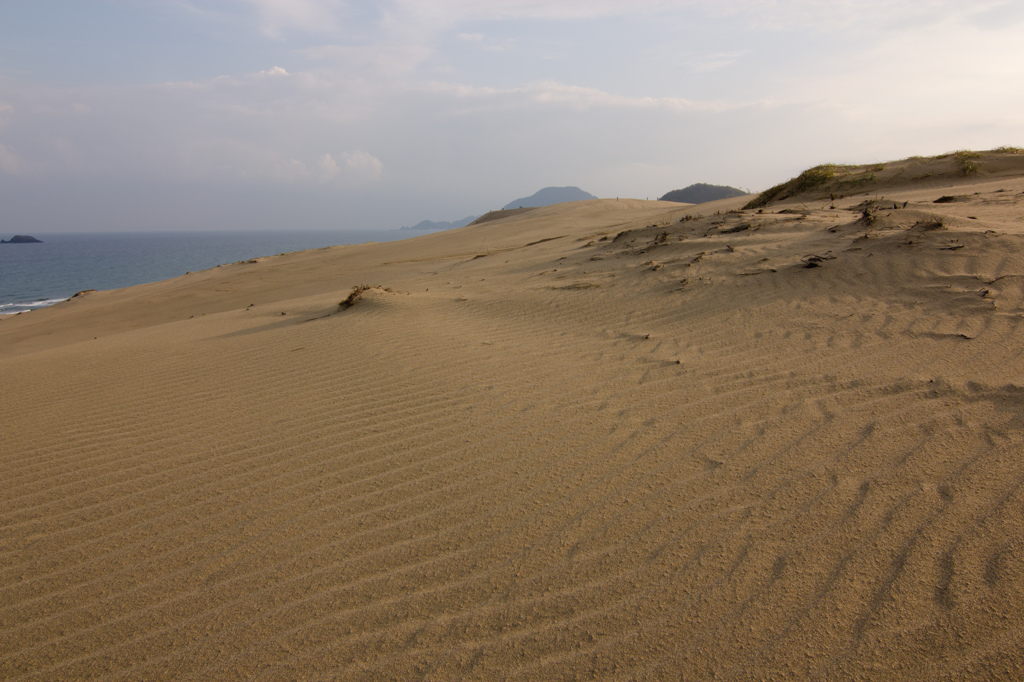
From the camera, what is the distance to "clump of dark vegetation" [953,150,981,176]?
33.0 feet

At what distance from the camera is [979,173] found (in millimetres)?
9914

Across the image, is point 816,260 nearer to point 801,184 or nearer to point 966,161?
point 801,184

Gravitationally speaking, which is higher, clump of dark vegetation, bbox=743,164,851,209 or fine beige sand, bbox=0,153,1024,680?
clump of dark vegetation, bbox=743,164,851,209

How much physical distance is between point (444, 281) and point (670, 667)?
8.56 metres

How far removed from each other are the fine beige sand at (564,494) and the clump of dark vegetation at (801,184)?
630 cm

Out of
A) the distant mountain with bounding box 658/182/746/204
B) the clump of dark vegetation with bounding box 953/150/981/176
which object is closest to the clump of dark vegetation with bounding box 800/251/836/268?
the clump of dark vegetation with bounding box 953/150/981/176

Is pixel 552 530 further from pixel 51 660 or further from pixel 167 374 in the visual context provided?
pixel 167 374

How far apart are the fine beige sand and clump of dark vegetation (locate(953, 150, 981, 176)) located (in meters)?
6.78

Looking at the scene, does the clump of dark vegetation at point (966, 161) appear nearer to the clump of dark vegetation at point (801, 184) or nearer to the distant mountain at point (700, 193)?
the clump of dark vegetation at point (801, 184)

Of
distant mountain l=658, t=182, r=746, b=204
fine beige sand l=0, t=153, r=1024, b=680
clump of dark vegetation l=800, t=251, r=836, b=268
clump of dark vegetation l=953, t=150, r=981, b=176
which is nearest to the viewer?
fine beige sand l=0, t=153, r=1024, b=680

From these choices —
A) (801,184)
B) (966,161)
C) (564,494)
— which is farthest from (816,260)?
(966,161)

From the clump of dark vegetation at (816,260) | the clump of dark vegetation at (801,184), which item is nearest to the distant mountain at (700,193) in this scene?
the clump of dark vegetation at (801,184)

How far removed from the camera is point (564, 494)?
2533mm

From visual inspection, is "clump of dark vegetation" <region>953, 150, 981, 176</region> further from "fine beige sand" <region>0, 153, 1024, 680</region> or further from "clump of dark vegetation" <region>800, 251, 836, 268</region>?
"clump of dark vegetation" <region>800, 251, 836, 268</region>
